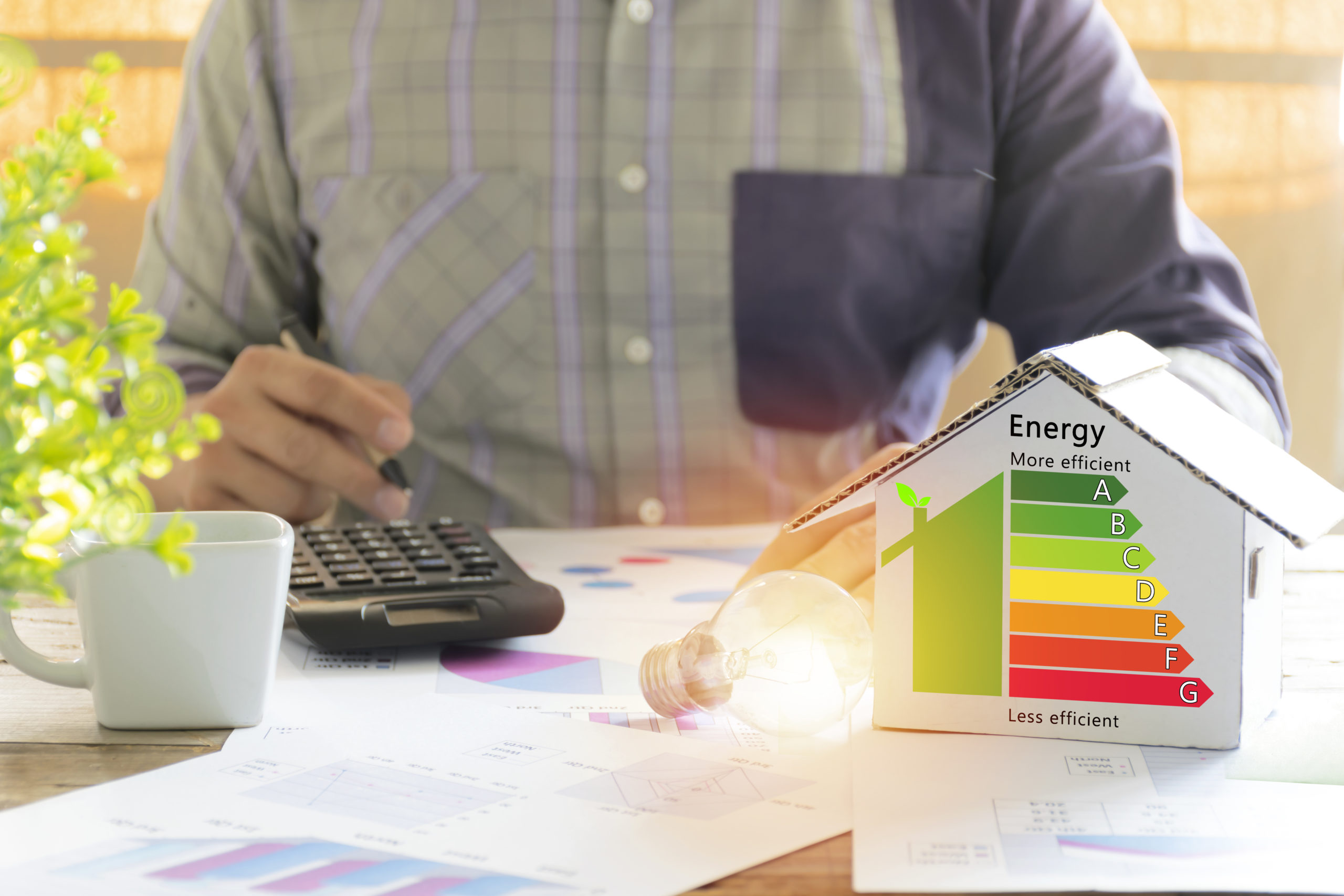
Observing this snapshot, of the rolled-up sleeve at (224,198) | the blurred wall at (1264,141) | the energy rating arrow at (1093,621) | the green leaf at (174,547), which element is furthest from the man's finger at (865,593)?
the blurred wall at (1264,141)

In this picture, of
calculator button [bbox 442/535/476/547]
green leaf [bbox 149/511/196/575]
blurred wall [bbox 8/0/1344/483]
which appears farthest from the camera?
blurred wall [bbox 8/0/1344/483]

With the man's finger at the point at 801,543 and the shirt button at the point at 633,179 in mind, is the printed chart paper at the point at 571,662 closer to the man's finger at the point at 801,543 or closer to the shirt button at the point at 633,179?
the man's finger at the point at 801,543

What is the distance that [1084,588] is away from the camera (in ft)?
1.19

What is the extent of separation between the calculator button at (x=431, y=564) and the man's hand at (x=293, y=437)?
0.15m

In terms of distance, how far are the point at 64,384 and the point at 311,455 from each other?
0.48m

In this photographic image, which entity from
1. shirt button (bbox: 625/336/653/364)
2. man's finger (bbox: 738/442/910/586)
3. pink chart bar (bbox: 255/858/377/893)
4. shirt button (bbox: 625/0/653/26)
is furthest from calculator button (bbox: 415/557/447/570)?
shirt button (bbox: 625/0/653/26)

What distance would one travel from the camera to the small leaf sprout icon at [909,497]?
38cm

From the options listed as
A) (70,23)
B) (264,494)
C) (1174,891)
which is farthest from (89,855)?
(70,23)

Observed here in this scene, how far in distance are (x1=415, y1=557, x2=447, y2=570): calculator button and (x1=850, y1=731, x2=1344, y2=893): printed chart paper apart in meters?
0.24

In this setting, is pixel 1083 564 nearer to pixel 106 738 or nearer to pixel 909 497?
pixel 909 497

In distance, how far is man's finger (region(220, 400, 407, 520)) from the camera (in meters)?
0.68

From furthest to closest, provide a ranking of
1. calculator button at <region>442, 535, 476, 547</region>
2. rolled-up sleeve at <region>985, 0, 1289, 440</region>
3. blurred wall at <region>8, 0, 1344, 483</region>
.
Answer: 1. blurred wall at <region>8, 0, 1344, 483</region>
2. rolled-up sleeve at <region>985, 0, 1289, 440</region>
3. calculator button at <region>442, 535, 476, 547</region>

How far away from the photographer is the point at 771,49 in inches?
33.4

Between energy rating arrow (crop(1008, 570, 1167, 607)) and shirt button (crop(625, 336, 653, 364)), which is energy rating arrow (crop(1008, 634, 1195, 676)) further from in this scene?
shirt button (crop(625, 336, 653, 364))
